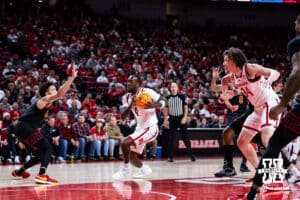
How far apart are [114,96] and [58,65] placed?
278cm

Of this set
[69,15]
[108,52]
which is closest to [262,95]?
[108,52]

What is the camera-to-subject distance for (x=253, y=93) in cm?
732

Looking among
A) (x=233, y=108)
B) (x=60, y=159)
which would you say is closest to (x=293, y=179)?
(x=233, y=108)

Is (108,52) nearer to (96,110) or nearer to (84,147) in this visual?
(96,110)

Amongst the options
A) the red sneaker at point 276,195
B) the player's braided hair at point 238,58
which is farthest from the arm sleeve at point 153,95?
the red sneaker at point 276,195

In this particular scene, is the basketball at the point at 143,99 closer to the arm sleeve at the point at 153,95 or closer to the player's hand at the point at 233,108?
the arm sleeve at the point at 153,95

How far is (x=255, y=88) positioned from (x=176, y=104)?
6.97m

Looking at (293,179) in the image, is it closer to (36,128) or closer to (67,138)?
(36,128)

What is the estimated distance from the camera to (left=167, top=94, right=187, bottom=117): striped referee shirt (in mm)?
14102

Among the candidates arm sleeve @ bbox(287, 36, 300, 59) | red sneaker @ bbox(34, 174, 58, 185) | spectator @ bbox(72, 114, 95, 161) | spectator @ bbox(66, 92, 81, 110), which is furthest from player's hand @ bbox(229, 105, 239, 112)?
spectator @ bbox(66, 92, 81, 110)

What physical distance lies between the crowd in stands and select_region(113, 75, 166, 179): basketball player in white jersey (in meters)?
2.90

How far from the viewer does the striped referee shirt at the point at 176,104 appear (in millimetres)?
14102

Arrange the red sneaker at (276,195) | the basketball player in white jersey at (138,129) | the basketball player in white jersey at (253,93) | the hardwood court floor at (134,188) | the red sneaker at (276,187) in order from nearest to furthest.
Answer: the red sneaker at (276,195) → the hardwood court floor at (134,188) → the basketball player in white jersey at (253,93) → the red sneaker at (276,187) → the basketball player in white jersey at (138,129)

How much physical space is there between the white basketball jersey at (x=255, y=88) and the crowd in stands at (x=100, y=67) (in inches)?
205
